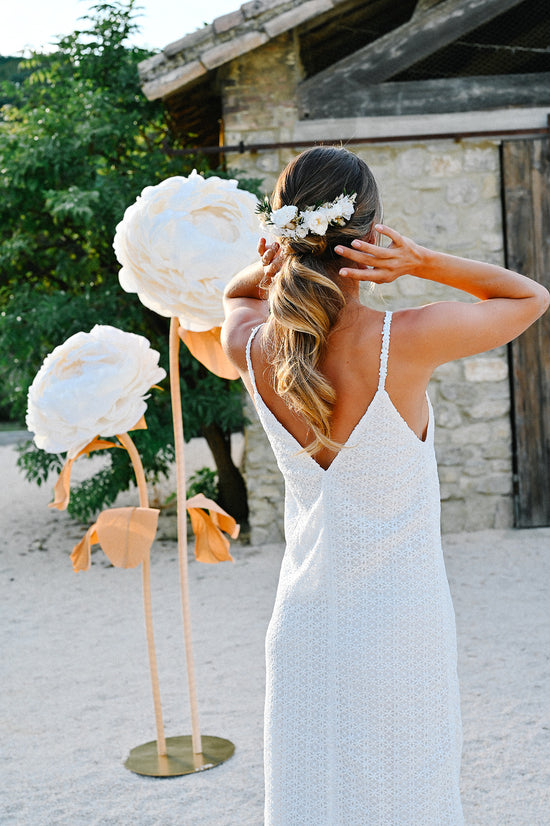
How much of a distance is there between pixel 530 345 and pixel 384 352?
5.02 m

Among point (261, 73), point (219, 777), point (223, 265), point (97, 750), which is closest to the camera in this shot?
point (223, 265)

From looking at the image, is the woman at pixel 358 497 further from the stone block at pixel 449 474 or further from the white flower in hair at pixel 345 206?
the stone block at pixel 449 474

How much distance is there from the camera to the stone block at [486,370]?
20.4 feet

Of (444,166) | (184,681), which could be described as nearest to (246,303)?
(184,681)

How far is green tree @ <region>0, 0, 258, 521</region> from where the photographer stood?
20.3ft

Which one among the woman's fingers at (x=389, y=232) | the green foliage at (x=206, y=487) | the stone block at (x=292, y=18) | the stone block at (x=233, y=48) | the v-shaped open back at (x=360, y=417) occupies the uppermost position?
the stone block at (x=292, y=18)

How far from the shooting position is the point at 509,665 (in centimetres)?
385

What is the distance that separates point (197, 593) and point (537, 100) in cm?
415

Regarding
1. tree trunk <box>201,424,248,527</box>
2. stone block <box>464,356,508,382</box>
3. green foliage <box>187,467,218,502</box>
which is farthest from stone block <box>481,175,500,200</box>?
green foliage <box>187,467,218,502</box>

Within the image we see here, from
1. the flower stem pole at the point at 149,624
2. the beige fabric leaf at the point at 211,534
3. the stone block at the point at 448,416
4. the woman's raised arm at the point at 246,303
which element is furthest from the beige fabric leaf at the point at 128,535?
the stone block at the point at 448,416

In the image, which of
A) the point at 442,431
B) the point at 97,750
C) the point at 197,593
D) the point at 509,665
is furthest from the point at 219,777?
the point at 442,431

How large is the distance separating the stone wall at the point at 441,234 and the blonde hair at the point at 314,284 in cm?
462

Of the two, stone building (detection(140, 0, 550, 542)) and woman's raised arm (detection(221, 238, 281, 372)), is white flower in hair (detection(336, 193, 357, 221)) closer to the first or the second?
woman's raised arm (detection(221, 238, 281, 372))

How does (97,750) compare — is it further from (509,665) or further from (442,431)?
(442,431)
